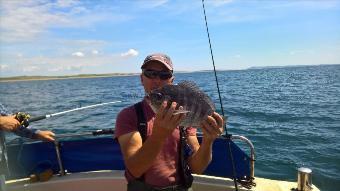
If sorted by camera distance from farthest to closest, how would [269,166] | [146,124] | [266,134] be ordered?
1. [266,134]
2. [269,166]
3. [146,124]

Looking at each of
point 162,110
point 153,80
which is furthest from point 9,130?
point 162,110

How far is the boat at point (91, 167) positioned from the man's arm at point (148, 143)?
6.75ft

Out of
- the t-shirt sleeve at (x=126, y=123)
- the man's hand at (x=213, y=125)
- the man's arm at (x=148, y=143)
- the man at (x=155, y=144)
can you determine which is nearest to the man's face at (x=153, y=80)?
the man at (x=155, y=144)

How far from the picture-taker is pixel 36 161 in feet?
17.7

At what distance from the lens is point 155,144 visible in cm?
273

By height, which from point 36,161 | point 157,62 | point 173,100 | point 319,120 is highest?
point 157,62

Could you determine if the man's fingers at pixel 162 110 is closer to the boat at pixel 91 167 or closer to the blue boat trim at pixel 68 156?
the boat at pixel 91 167

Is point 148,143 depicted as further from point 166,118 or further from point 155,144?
point 166,118

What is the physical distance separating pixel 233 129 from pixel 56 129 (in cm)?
925

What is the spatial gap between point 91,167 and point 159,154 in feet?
8.99

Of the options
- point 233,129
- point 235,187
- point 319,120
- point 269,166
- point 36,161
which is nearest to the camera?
point 235,187

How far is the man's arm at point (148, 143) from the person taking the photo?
263cm

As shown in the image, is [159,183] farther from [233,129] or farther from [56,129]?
[56,129]

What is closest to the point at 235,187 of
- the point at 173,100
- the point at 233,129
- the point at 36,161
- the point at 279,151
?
the point at 173,100
